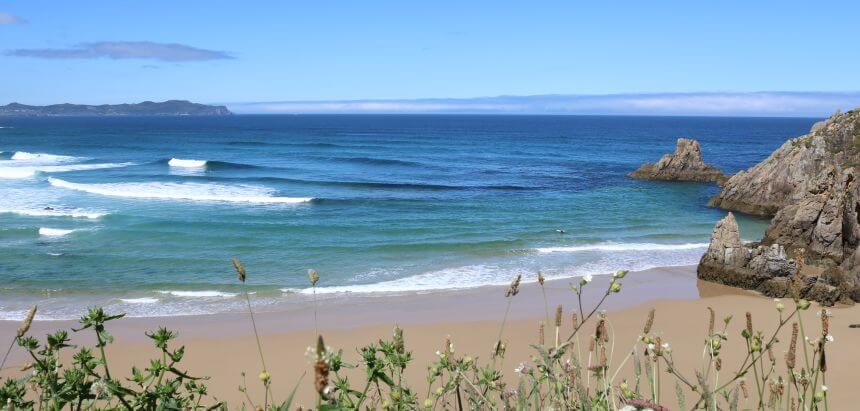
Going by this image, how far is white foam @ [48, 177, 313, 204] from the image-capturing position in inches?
1209

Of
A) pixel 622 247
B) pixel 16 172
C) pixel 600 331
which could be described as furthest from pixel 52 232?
pixel 600 331

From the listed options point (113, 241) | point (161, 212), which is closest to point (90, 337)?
point (113, 241)

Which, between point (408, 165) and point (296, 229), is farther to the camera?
point (408, 165)

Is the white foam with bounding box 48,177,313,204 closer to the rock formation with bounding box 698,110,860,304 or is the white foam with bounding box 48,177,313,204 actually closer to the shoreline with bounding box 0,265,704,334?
the shoreline with bounding box 0,265,704,334

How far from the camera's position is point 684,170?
42125mm

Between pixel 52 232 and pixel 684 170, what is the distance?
33568 millimetres

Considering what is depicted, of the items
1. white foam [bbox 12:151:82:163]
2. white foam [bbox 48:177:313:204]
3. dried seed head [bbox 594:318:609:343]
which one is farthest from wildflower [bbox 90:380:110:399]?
white foam [bbox 12:151:82:163]

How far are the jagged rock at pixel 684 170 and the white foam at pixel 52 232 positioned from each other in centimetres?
3157

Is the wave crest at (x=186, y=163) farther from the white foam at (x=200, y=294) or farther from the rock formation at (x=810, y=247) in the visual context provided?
the rock formation at (x=810, y=247)

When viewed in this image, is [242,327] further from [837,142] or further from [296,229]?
[837,142]

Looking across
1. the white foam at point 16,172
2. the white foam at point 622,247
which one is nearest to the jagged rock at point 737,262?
the white foam at point 622,247

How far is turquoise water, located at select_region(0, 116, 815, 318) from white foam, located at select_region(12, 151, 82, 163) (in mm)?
2890

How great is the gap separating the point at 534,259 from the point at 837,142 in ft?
58.8

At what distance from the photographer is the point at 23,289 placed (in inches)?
645
